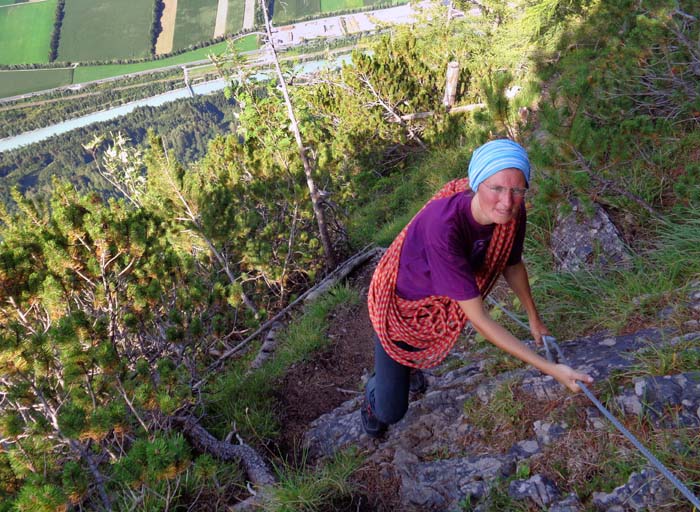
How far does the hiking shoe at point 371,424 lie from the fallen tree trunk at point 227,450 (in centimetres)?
72

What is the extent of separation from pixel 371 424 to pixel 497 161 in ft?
6.61

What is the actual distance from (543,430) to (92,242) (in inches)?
134

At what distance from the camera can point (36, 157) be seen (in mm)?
74250

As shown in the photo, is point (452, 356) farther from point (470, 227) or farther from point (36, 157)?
point (36, 157)

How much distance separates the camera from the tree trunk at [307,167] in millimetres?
5973

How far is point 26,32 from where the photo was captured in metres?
97.9

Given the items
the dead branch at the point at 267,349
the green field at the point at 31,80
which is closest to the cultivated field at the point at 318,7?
the green field at the point at 31,80

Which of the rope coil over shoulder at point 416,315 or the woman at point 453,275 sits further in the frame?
the rope coil over shoulder at point 416,315

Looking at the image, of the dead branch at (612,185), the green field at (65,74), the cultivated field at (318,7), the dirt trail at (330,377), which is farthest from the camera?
the green field at (65,74)

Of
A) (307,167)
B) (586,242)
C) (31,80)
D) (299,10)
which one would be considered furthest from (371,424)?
(31,80)

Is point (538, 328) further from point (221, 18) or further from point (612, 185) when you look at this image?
point (221, 18)

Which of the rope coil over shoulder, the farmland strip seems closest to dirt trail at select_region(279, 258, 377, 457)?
the rope coil over shoulder

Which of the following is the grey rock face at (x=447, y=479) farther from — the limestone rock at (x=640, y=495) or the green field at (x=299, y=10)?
the green field at (x=299, y=10)

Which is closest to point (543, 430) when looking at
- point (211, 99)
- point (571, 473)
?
point (571, 473)
